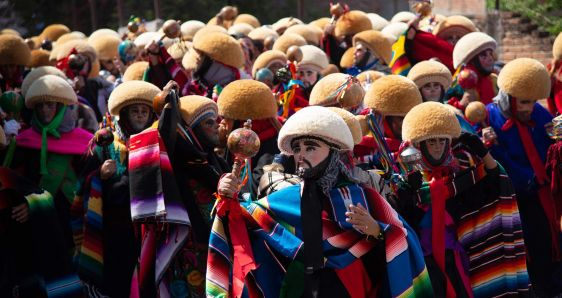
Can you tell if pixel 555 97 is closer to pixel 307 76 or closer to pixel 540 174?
pixel 540 174

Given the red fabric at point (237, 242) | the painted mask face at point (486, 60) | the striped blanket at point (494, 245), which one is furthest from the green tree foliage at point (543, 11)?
the red fabric at point (237, 242)

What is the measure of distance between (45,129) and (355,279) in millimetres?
4034

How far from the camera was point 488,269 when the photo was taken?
27.8 ft

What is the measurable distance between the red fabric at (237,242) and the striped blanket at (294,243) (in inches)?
1.6

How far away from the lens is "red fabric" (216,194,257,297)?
641 cm

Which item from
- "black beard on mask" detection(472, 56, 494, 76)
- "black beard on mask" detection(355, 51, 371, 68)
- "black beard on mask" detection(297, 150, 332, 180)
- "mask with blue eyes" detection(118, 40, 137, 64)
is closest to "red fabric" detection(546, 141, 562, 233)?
"black beard on mask" detection(472, 56, 494, 76)

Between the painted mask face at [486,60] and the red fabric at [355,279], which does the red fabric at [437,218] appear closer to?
the red fabric at [355,279]

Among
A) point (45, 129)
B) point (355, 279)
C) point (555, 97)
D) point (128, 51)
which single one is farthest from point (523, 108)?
point (128, 51)

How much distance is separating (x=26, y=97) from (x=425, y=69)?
3032 millimetres

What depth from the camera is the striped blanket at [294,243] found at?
6500mm

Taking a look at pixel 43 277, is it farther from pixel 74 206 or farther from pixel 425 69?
pixel 425 69

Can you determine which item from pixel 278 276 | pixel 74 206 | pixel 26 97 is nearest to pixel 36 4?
pixel 26 97

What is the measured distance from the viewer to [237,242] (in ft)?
21.2

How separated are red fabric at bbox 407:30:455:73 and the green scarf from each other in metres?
4.00
